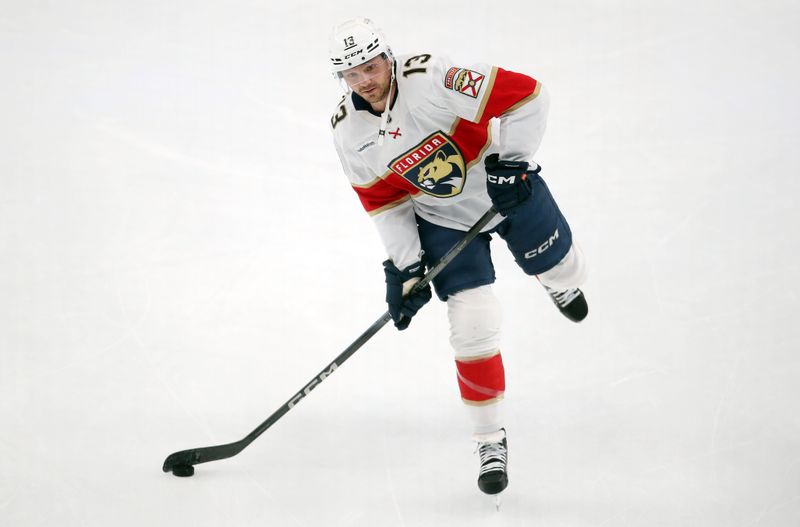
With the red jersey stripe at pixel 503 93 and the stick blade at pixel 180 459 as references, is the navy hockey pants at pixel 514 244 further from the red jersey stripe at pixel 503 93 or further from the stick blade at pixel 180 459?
the stick blade at pixel 180 459

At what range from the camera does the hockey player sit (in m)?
2.16

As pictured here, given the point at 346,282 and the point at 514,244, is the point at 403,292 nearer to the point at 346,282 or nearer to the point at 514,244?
the point at 514,244

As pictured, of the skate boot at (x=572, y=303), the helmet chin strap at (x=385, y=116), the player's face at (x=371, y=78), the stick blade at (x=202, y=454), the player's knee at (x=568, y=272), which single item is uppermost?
the player's face at (x=371, y=78)

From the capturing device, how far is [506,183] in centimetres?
215

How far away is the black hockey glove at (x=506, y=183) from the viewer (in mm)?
2154

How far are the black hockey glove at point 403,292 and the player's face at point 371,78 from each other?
535mm

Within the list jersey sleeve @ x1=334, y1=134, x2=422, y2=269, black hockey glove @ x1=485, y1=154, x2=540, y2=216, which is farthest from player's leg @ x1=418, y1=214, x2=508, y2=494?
black hockey glove @ x1=485, y1=154, x2=540, y2=216

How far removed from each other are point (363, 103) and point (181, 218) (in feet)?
5.79

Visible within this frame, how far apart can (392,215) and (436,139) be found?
30 cm

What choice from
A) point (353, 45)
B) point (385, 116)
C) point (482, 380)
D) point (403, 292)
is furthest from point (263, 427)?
point (353, 45)

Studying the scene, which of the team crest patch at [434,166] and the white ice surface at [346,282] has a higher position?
the team crest patch at [434,166]

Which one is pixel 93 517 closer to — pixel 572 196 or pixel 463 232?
pixel 463 232

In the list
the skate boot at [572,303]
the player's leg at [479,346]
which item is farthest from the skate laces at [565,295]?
the player's leg at [479,346]

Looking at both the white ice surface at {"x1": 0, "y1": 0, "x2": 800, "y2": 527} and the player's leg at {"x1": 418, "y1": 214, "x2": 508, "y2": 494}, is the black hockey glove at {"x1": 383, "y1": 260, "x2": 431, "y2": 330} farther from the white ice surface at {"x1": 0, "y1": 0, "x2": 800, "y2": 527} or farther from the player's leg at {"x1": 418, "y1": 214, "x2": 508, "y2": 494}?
the white ice surface at {"x1": 0, "y1": 0, "x2": 800, "y2": 527}
